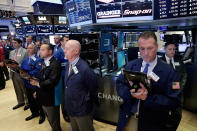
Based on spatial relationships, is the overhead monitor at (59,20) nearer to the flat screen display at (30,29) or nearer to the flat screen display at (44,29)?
the flat screen display at (44,29)

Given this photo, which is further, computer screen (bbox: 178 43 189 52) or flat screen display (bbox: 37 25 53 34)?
flat screen display (bbox: 37 25 53 34)

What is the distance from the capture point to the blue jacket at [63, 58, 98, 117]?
1875 millimetres

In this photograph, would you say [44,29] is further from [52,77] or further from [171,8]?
[171,8]

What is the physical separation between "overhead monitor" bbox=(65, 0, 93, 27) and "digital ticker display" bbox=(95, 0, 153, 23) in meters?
0.25

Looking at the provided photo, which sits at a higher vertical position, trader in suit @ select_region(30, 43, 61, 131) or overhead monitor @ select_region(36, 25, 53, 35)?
overhead monitor @ select_region(36, 25, 53, 35)

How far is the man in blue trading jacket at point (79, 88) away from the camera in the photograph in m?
1.88

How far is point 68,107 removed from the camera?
1.99 m

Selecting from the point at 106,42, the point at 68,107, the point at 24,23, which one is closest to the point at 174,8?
the point at 106,42

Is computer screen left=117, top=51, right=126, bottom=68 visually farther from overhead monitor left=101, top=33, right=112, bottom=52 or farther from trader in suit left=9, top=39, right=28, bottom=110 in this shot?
trader in suit left=9, top=39, right=28, bottom=110

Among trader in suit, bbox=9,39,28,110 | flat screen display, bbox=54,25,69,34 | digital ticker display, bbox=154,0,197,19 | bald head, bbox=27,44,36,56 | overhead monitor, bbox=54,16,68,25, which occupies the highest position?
overhead monitor, bbox=54,16,68,25

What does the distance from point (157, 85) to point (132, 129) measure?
22.2 inches

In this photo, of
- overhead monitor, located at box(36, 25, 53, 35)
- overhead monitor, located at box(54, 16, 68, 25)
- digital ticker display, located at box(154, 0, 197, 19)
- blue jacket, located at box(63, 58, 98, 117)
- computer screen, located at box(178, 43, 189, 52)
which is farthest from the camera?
overhead monitor, located at box(36, 25, 53, 35)

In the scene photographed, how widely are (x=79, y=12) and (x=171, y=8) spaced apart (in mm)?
1838

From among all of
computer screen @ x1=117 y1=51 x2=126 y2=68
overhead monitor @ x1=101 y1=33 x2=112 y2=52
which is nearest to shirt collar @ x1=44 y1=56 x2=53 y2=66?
overhead monitor @ x1=101 y1=33 x2=112 y2=52
